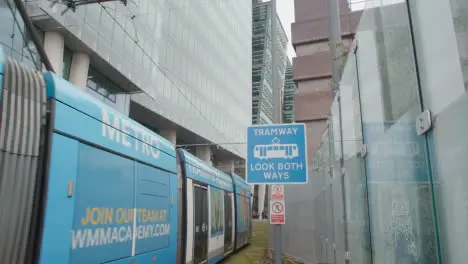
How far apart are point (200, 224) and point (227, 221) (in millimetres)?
3800

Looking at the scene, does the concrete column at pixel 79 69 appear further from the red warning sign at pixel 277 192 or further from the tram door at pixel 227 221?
the red warning sign at pixel 277 192

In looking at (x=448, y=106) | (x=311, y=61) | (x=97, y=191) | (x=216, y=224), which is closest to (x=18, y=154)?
(x=97, y=191)

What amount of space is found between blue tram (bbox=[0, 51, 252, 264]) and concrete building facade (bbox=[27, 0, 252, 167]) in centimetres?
857

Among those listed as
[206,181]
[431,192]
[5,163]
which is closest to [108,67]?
[206,181]

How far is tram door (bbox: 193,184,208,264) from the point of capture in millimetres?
8984

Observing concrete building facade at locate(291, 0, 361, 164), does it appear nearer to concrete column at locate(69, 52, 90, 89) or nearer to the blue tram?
concrete column at locate(69, 52, 90, 89)

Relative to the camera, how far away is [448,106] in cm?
202

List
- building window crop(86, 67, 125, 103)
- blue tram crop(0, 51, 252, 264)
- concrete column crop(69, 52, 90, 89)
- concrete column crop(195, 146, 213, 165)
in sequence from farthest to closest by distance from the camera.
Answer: concrete column crop(195, 146, 213, 165), building window crop(86, 67, 125, 103), concrete column crop(69, 52, 90, 89), blue tram crop(0, 51, 252, 264)

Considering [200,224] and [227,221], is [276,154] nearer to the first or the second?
[200,224]

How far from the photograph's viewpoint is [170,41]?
29.3m

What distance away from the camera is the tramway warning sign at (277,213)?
18.5ft

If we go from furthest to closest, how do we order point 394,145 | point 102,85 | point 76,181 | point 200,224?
1. point 102,85
2. point 200,224
3. point 76,181
4. point 394,145

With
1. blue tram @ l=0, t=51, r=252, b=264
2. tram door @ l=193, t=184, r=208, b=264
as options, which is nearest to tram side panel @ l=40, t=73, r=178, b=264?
blue tram @ l=0, t=51, r=252, b=264

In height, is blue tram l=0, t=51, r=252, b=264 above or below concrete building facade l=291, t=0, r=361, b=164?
below
